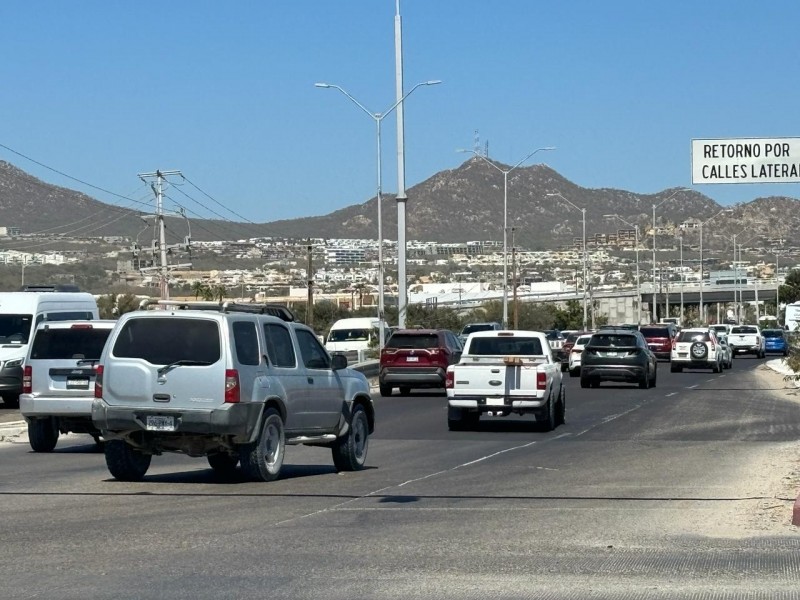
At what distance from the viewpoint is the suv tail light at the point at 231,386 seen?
15.2 metres

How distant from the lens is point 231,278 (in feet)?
537

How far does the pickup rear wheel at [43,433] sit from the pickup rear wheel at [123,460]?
4.62 metres

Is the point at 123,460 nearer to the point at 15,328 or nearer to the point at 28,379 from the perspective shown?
the point at 28,379

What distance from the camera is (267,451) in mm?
15969

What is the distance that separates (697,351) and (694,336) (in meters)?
1.26

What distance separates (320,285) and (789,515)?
179m

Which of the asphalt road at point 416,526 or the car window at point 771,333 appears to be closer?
the asphalt road at point 416,526

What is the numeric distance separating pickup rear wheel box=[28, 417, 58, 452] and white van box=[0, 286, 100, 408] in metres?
10.1

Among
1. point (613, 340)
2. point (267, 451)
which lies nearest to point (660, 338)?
point (613, 340)

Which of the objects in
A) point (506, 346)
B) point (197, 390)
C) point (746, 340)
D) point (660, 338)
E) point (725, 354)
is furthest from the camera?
point (746, 340)

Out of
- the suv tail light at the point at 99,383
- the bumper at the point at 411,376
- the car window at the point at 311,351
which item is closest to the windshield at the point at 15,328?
the bumper at the point at 411,376

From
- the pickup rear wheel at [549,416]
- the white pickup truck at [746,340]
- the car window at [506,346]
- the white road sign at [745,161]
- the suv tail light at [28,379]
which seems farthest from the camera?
the white pickup truck at [746,340]

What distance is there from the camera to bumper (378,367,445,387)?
1467 inches

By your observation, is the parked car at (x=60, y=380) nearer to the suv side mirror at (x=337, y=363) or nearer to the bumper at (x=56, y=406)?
the bumper at (x=56, y=406)
